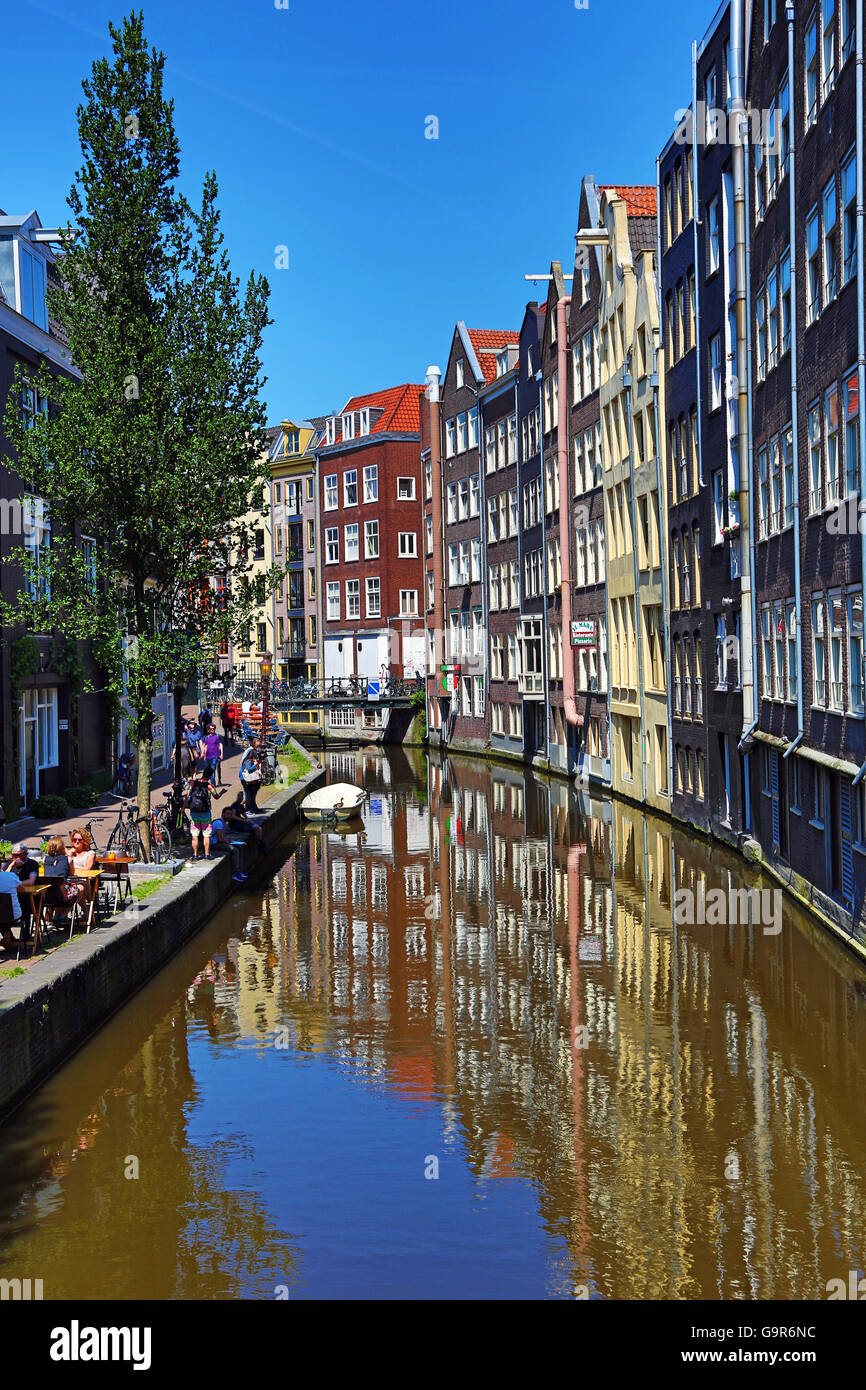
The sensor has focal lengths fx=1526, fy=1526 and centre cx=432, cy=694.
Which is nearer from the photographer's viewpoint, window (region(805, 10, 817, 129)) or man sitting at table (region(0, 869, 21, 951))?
man sitting at table (region(0, 869, 21, 951))

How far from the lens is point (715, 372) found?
1266 inches

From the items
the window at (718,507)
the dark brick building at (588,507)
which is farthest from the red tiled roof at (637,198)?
the window at (718,507)

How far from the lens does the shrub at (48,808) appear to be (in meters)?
32.5

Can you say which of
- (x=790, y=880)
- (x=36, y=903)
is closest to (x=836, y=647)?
(x=790, y=880)

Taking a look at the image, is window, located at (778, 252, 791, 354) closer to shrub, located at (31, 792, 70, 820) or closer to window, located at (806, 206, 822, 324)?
window, located at (806, 206, 822, 324)

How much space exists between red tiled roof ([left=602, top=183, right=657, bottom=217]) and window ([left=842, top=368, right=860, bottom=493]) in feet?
85.9

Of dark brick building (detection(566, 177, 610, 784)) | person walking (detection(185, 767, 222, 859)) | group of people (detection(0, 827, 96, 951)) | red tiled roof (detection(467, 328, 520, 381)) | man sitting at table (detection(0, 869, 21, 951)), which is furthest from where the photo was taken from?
red tiled roof (detection(467, 328, 520, 381))

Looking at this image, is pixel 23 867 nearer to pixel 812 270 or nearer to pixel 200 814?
pixel 200 814

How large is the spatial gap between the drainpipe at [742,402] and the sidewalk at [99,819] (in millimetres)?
11209

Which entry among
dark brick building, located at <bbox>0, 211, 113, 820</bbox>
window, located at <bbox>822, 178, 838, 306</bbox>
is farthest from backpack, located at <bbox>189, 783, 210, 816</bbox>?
window, located at <bbox>822, 178, 838, 306</bbox>

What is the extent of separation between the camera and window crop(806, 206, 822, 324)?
22.6 m

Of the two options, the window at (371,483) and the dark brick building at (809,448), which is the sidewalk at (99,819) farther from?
the window at (371,483)
